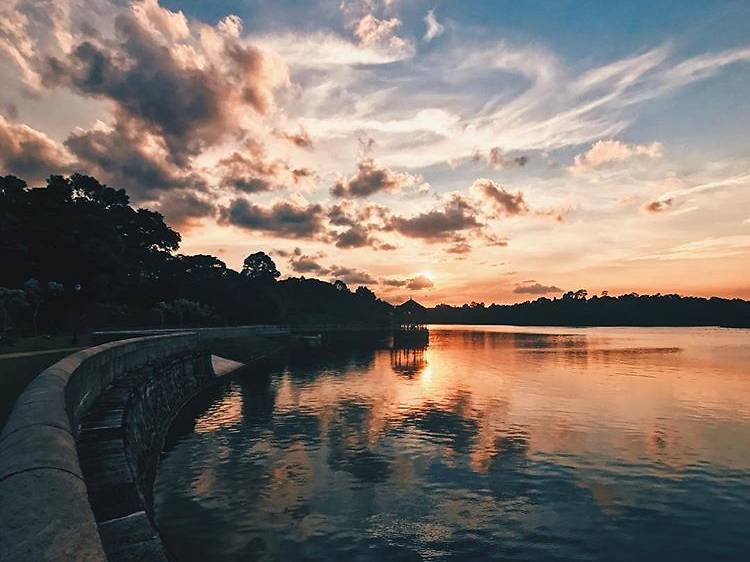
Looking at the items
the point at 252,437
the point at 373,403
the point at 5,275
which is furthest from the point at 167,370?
the point at 5,275

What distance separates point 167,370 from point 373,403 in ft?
56.7

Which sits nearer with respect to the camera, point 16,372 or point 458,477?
point 16,372

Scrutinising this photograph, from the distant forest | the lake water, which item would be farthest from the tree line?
the lake water

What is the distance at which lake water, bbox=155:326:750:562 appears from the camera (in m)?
16.3

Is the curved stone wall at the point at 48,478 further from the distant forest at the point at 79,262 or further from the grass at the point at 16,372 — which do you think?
the distant forest at the point at 79,262

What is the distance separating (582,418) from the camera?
36.9 metres

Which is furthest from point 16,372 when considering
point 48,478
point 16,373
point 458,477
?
point 458,477

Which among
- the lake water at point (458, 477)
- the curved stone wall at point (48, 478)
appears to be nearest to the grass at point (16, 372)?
the curved stone wall at point (48, 478)

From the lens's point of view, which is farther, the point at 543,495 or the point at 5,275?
the point at 5,275

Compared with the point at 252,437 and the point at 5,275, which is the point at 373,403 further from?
the point at 5,275

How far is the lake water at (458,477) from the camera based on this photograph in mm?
16328

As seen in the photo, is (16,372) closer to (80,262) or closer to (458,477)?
(458,477)

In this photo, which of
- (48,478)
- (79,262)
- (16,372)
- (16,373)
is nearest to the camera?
(48,478)

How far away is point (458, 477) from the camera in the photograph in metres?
23.0
